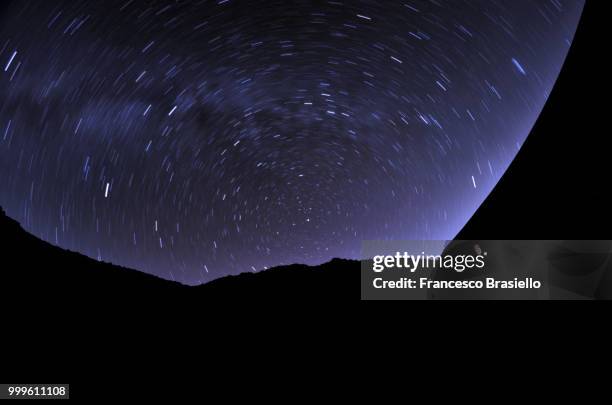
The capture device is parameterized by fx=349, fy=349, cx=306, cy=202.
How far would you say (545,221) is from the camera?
14281 mm

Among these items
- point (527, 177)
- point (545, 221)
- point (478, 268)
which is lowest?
point (478, 268)

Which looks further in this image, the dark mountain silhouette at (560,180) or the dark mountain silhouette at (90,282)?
the dark mountain silhouette at (90,282)

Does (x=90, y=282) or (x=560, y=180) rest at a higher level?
(x=560, y=180)

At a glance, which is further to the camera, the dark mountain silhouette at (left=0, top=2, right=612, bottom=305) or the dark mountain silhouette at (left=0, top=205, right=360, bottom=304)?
the dark mountain silhouette at (left=0, top=205, right=360, bottom=304)

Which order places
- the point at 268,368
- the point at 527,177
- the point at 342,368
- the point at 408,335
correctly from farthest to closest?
the point at 527,177 < the point at 408,335 < the point at 268,368 < the point at 342,368

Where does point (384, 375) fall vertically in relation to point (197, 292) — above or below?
below

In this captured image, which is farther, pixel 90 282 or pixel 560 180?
pixel 90 282

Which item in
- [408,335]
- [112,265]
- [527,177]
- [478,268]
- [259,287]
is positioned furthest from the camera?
[259,287]

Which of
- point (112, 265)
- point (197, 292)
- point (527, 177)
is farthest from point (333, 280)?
point (527, 177)

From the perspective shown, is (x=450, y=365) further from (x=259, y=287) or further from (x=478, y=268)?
(x=259, y=287)

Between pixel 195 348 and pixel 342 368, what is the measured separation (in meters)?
8.99

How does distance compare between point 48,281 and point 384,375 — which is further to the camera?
A: point 48,281

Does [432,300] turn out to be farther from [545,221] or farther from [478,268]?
[545,221]

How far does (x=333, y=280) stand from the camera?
51.7 metres
